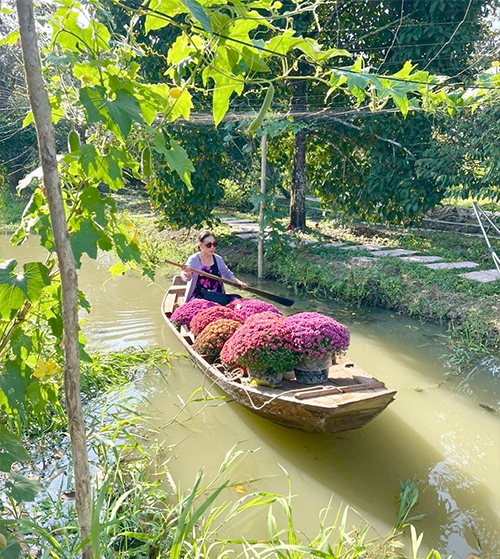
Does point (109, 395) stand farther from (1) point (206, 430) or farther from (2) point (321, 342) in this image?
(2) point (321, 342)

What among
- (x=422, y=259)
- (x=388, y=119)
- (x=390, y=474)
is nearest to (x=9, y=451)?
(x=390, y=474)

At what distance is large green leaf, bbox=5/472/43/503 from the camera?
5.74 feet

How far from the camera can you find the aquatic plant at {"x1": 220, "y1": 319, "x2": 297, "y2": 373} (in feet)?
12.1

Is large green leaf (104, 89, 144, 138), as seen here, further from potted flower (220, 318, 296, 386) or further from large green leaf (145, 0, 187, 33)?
potted flower (220, 318, 296, 386)

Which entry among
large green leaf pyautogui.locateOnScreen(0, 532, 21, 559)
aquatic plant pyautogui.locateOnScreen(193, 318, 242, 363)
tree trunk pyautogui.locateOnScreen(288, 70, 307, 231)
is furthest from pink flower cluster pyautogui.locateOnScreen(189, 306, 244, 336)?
tree trunk pyautogui.locateOnScreen(288, 70, 307, 231)

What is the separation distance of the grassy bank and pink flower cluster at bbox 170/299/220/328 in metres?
2.62

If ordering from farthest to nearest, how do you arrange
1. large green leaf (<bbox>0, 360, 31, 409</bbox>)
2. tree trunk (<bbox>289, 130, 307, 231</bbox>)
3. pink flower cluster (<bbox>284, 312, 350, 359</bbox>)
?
tree trunk (<bbox>289, 130, 307, 231</bbox>) < pink flower cluster (<bbox>284, 312, 350, 359</bbox>) < large green leaf (<bbox>0, 360, 31, 409</bbox>)

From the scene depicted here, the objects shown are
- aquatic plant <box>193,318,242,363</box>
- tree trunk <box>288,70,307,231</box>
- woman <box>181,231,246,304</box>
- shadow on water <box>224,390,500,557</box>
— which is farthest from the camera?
tree trunk <box>288,70,307,231</box>

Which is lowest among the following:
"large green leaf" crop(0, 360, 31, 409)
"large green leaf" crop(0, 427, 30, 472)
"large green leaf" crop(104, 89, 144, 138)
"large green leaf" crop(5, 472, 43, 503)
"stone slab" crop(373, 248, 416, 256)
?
"stone slab" crop(373, 248, 416, 256)

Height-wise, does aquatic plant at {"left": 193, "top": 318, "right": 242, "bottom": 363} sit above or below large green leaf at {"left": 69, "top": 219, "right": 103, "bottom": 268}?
below

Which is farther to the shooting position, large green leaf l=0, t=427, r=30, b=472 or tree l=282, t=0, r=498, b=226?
tree l=282, t=0, r=498, b=226

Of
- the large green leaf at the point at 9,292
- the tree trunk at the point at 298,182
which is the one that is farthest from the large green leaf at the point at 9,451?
the tree trunk at the point at 298,182

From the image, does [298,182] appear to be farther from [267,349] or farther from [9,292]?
[9,292]

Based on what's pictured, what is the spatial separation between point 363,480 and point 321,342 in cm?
95
